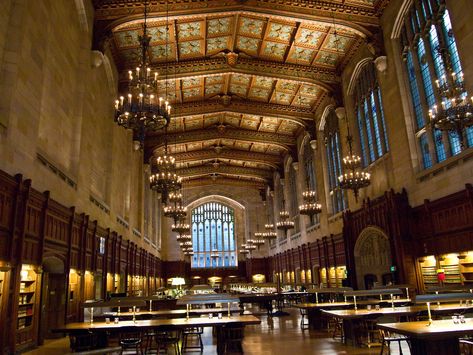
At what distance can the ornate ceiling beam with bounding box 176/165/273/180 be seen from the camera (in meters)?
34.0

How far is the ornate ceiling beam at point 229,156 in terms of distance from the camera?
29.7 metres

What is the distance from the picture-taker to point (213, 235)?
4003 cm

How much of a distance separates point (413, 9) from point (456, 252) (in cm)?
769

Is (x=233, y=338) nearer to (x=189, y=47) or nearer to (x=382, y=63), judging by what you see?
(x=382, y=63)

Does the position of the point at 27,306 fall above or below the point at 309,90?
below

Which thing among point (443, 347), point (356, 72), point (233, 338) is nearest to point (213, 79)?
point (356, 72)

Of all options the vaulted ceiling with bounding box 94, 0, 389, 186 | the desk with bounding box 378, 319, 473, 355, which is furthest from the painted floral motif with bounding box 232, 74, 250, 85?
the desk with bounding box 378, 319, 473, 355

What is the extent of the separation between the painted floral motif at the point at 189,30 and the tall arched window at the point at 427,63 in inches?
291

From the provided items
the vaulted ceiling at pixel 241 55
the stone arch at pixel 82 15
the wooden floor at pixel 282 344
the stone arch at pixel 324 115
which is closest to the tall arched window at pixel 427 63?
the vaulted ceiling at pixel 241 55

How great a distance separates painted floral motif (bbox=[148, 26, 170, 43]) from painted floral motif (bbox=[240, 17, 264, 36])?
2.91 m

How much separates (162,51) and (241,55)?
3.41 metres

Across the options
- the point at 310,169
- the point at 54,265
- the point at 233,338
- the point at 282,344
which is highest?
the point at 310,169

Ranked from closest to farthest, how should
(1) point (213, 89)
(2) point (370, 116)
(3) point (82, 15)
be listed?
(3) point (82, 15), (2) point (370, 116), (1) point (213, 89)

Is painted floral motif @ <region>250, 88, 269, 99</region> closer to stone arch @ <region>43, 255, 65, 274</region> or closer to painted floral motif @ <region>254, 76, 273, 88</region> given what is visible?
painted floral motif @ <region>254, 76, 273, 88</region>
